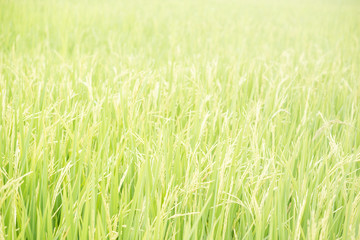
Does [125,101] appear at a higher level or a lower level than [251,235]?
higher

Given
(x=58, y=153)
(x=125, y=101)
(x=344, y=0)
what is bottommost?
(x=58, y=153)

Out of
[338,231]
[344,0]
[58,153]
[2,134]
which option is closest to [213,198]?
[338,231]

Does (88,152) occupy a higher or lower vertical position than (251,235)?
higher

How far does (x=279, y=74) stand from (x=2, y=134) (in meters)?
1.62

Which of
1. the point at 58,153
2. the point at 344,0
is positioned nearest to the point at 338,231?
the point at 58,153

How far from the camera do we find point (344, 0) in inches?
728

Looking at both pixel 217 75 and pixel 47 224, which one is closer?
pixel 47 224

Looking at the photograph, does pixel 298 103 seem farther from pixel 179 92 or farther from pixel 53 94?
pixel 53 94

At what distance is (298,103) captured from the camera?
160 centimetres

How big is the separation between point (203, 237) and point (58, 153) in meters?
0.53

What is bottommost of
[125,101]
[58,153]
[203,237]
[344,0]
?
[203,237]

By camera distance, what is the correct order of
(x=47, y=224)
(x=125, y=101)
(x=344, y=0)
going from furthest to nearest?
(x=344, y=0) < (x=125, y=101) < (x=47, y=224)

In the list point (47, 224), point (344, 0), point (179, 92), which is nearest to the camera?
point (47, 224)

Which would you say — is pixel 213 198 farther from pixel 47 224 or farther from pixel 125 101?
pixel 125 101
